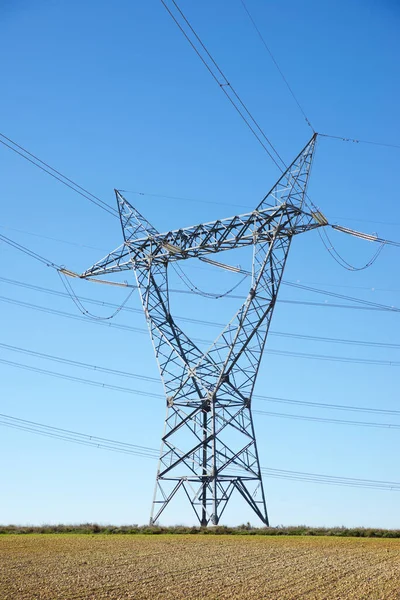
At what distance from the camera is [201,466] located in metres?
35.8

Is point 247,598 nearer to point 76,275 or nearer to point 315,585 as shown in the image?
point 315,585

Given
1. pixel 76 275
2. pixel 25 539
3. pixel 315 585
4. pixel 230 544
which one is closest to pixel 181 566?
pixel 315 585

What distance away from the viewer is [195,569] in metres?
20.2

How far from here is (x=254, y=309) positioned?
35.3 m

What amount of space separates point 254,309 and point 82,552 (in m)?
15.3

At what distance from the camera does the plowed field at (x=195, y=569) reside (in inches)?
639

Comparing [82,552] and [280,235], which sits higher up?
[280,235]

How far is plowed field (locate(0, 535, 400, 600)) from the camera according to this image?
16.2 meters

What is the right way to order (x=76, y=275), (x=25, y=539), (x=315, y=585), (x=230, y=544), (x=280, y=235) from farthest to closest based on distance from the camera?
1. (x=76, y=275)
2. (x=280, y=235)
3. (x=25, y=539)
4. (x=230, y=544)
5. (x=315, y=585)

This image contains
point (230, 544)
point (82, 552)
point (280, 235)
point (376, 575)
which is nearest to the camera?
point (376, 575)

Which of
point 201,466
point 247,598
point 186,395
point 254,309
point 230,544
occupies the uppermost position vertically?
point 254,309

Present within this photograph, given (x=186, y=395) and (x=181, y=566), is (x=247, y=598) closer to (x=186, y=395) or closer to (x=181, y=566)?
(x=181, y=566)

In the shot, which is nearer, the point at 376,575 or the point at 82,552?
the point at 376,575

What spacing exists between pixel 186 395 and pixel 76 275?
32.8 feet
